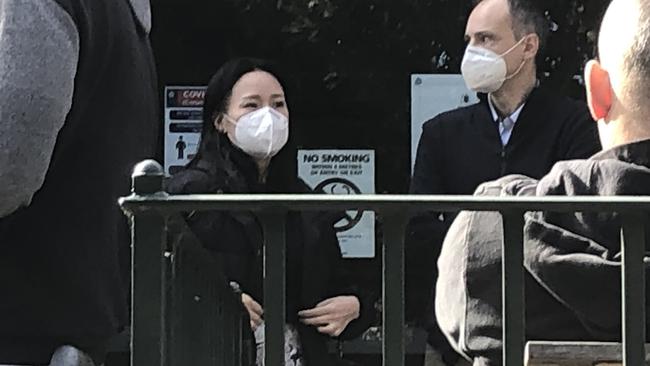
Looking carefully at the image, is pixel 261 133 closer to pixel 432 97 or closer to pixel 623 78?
pixel 432 97

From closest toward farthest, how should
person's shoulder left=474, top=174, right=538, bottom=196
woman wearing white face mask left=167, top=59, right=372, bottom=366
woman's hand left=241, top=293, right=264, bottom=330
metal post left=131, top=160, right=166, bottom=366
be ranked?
metal post left=131, top=160, right=166, bottom=366 → person's shoulder left=474, top=174, right=538, bottom=196 → woman's hand left=241, top=293, right=264, bottom=330 → woman wearing white face mask left=167, top=59, right=372, bottom=366

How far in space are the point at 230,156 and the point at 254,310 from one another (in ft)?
1.60

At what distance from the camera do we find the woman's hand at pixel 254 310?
3.37m

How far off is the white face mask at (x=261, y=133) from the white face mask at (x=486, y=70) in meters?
0.55

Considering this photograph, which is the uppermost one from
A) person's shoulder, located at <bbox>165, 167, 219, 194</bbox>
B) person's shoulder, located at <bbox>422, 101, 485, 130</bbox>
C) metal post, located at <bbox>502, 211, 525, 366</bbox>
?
person's shoulder, located at <bbox>422, 101, 485, 130</bbox>

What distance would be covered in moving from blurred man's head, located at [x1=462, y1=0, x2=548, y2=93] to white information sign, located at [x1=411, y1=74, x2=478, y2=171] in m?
0.97

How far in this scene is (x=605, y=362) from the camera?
182 cm

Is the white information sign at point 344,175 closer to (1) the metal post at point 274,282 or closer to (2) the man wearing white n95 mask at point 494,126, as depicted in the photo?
(2) the man wearing white n95 mask at point 494,126

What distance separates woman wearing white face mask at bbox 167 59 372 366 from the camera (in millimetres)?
3471

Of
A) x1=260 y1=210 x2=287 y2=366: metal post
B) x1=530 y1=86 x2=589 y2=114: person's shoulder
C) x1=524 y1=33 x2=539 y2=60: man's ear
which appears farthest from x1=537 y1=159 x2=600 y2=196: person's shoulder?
x1=524 y1=33 x2=539 y2=60: man's ear

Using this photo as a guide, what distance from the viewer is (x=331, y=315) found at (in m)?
3.62

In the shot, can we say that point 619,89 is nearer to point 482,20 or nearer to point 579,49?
point 482,20

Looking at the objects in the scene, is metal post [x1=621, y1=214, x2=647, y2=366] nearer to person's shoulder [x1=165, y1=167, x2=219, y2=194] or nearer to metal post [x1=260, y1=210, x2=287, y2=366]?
metal post [x1=260, y1=210, x2=287, y2=366]

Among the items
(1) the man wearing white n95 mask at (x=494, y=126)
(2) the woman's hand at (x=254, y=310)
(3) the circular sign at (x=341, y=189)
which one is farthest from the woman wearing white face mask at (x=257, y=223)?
(3) the circular sign at (x=341, y=189)
